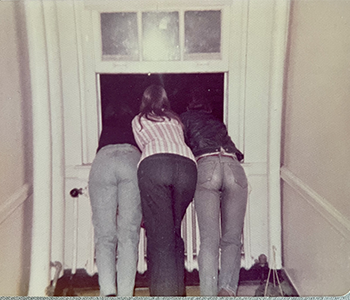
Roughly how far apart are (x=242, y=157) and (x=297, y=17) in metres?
0.68

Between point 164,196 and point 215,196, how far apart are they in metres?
0.25

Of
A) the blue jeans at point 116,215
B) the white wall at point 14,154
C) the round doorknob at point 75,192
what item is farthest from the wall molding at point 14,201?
the blue jeans at point 116,215

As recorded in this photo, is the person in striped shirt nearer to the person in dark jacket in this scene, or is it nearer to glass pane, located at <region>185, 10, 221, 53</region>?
the person in dark jacket

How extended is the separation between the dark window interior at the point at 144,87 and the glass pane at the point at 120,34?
0.36 feet

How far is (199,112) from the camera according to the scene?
1.46 metres

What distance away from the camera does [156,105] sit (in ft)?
4.66

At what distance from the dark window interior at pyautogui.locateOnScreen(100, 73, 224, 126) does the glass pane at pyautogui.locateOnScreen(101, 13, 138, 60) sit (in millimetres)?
111

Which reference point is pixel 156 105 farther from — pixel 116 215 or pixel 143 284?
pixel 143 284

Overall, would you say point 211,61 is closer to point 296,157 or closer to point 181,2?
point 181,2

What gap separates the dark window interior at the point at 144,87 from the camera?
4.62ft

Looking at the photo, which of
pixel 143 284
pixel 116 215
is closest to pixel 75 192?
pixel 116 215

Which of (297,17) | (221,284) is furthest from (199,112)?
(221,284)

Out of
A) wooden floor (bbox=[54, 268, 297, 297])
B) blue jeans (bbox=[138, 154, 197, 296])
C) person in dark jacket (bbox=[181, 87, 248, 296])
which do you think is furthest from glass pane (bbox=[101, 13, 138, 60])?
wooden floor (bbox=[54, 268, 297, 297])

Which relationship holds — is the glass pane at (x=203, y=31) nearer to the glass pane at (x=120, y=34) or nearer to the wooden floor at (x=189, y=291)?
the glass pane at (x=120, y=34)
